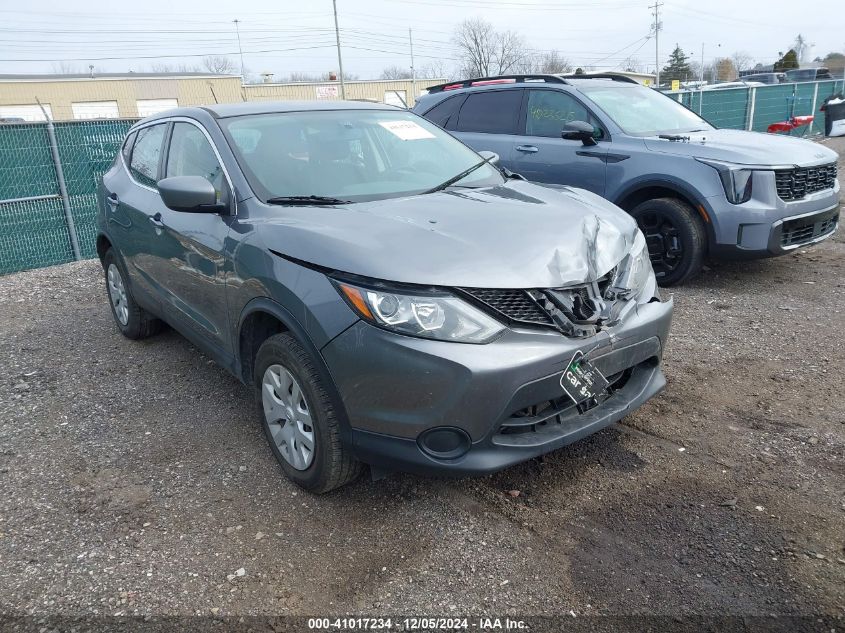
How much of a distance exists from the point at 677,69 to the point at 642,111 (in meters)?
74.8

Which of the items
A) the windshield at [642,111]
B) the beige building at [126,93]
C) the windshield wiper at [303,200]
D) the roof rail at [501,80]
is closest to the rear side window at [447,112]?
the roof rail at [501,80]

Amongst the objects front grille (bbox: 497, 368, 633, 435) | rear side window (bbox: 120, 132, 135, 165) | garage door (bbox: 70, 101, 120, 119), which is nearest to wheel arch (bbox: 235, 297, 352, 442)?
front grille (bbox: 497, 368, 633, 435)

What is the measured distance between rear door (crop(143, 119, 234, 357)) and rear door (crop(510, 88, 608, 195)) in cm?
373

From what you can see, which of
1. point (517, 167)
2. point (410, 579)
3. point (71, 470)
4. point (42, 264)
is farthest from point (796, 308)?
point (42, 264)

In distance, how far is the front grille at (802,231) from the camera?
5605mm

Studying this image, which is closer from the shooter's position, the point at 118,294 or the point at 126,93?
the point at 118,294

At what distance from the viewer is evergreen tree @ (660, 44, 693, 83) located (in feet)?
207

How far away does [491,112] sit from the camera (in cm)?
723

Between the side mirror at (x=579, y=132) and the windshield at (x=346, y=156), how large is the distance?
7.59ft

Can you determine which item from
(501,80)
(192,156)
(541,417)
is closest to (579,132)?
(501,80)

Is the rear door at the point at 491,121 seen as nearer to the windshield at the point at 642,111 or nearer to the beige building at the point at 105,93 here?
the windshield at the point at 642,111

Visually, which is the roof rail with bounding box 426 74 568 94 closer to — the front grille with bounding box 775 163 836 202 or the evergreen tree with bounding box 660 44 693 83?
the front grille with bounding box 775 163 836 202

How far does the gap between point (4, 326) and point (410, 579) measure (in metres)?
5.21

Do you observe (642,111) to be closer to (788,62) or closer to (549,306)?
(549,306)
